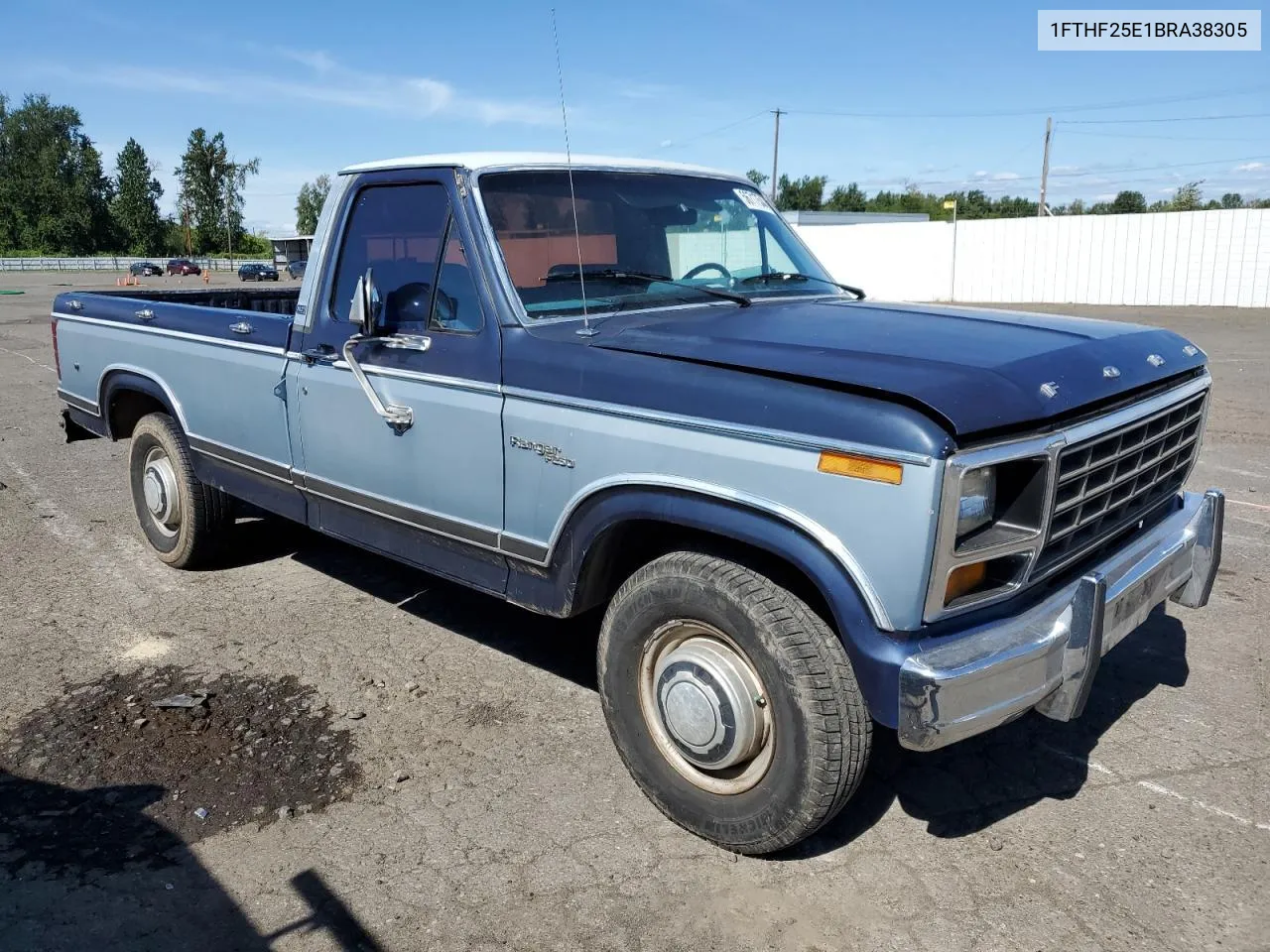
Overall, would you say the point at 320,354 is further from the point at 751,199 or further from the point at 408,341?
the point at 751,199

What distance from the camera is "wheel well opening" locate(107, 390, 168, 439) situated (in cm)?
578

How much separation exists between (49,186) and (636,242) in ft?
332

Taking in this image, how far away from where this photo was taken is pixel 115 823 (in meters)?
3.22

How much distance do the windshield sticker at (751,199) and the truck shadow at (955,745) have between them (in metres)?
2.12

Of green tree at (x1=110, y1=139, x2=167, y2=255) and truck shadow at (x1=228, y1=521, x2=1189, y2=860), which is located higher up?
green tree at (x1=110, y1=139, x2=167, y2=255)

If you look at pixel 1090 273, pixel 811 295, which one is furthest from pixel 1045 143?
pixel 811 295

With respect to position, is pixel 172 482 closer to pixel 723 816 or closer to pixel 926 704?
pixel 723 816

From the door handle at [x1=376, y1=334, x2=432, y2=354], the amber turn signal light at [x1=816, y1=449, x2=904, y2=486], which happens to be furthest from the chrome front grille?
the door handle at [x1=376, y1=334, x2=432, y2=354]

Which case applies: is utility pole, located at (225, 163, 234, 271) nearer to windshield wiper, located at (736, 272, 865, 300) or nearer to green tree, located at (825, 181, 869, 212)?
green tree, located at (825, 181, 869, 212)

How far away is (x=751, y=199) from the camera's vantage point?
464cm

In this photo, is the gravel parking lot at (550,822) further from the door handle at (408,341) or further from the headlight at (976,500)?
the door handle at (408,341)

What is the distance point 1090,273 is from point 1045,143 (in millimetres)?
22444

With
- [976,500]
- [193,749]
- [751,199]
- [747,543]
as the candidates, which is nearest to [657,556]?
[747,543]

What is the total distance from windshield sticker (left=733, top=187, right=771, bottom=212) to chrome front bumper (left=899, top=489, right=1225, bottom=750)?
2216 mm
